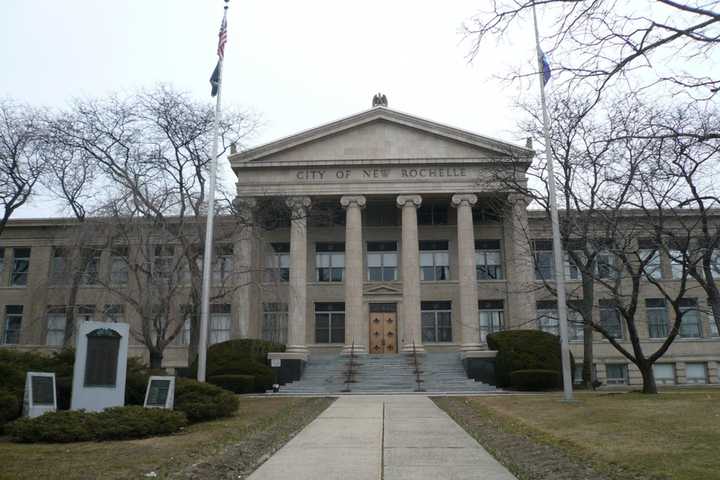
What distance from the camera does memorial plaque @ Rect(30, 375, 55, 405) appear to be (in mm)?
13641

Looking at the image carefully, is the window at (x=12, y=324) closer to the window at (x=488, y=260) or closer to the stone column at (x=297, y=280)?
the stone column at (x=297, y=280)

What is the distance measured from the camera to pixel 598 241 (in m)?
24.5

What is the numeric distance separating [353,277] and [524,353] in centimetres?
1121

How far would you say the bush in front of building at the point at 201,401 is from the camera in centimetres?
1495

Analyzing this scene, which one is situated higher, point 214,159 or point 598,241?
point 214,159

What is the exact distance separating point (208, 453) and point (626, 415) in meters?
10.1

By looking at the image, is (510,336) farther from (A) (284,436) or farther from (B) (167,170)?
(A) (284,436)

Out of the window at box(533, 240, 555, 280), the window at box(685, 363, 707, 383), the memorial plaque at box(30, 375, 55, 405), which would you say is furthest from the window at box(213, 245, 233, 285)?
the window at box(685, 363, 707, 383)

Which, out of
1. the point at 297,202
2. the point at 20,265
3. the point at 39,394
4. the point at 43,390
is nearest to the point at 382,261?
the point at 297,202

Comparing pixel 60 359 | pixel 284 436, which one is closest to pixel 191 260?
pixel 60 359

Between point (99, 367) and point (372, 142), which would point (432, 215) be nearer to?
point (372, 142)

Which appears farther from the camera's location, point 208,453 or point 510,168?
point 510,168

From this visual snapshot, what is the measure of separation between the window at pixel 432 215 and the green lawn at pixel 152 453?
27304 millimetres

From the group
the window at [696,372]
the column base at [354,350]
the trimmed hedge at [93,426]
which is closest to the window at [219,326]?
the column base at [354,350]
